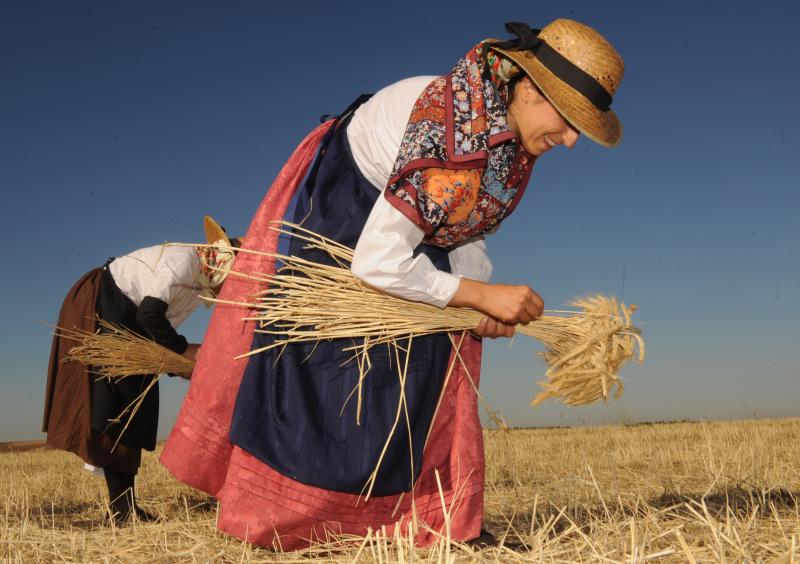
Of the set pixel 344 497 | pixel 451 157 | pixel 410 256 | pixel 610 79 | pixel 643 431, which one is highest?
pixel 610 79

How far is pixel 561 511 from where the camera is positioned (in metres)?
2.03

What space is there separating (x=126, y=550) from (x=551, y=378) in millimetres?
1617

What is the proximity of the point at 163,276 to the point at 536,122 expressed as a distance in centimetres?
229

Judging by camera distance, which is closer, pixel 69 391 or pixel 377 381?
pixel 377 381

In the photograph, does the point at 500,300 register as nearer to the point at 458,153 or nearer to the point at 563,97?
the point at 458,153

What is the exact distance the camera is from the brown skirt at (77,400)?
150 inches

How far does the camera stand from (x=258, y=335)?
231 cm

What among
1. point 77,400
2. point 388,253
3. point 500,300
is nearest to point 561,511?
point 500,300

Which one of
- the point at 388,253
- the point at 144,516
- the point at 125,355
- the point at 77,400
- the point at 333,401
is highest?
the point at 388,253

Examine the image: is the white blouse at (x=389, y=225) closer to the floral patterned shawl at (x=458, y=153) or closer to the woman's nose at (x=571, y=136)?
the floral patterned shawl at (x=458, y=153)

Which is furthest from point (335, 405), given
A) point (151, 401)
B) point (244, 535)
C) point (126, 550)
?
point (151, 401)

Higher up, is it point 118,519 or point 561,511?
point 561,511

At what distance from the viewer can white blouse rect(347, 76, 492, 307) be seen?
6.51 ft

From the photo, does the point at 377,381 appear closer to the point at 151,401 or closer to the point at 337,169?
the point at 337,169
